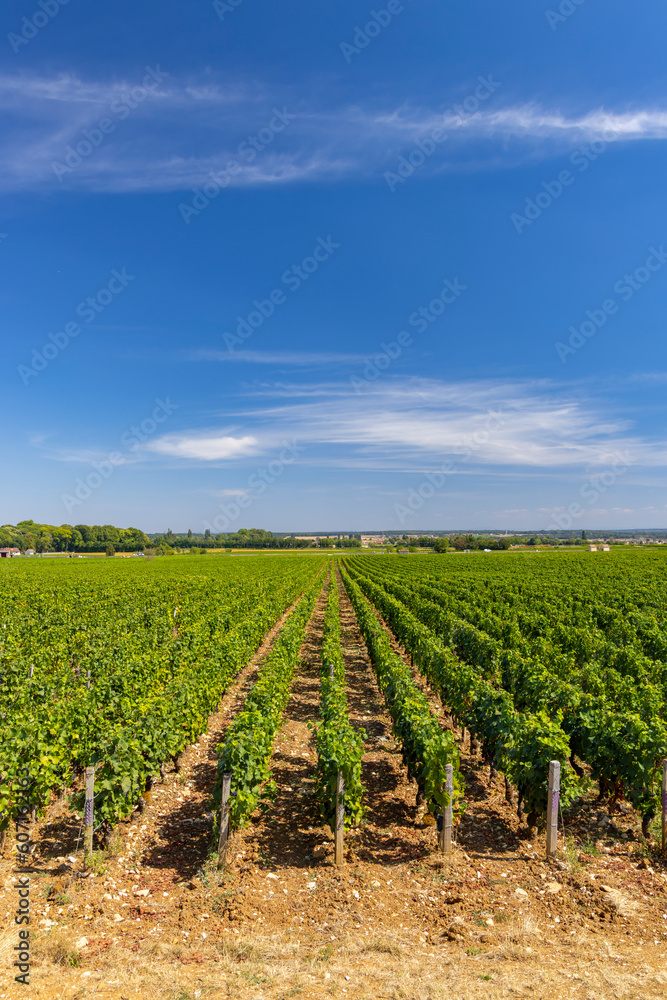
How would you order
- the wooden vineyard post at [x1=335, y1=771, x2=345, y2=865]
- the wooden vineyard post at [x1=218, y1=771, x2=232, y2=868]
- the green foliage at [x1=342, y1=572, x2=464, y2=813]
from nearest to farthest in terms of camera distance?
1. the wooden vineyard post at [x1=218, y1=771, x2=232, y2=868]
2. the wooden vineyard post at [x1=335, y1=771, x2=345, y2=865]
3. the green foliage at [x1=342, y1=572, x2=464, y2=813]

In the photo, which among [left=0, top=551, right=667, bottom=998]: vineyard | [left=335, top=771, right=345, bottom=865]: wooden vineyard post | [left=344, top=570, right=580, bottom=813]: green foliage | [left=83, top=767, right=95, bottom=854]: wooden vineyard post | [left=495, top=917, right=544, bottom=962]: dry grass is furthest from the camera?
[left=344, top=570, right=580, bottom=813]: green foliage

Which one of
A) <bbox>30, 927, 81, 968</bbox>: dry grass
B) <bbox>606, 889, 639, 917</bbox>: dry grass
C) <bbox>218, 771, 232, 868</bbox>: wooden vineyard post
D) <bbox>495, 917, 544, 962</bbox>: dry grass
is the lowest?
<bbox>606, 889, 639, 917</bbox>: dry grass

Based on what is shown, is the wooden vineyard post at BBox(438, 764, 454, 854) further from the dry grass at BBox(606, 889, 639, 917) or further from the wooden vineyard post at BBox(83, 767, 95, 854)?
the wooden vineyard post at BBox(83, 767, 95, 854)

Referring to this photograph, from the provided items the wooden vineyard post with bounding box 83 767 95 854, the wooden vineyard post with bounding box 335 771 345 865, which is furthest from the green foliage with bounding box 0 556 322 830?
the wooden vineyard post with bounding box 335 771 345 865

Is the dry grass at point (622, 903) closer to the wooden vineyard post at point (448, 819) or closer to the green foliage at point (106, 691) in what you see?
the wooden vineyard post at point (448, 819)

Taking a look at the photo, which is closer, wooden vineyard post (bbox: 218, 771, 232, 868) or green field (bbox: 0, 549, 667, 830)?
wooden vineyard post (bbox: 218, 771, 232, 868)

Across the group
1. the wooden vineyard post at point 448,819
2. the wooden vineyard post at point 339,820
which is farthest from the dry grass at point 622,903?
the wooden vineyard post at point 339,820

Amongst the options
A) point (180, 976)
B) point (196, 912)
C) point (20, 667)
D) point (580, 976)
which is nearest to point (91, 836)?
point (196, 912)

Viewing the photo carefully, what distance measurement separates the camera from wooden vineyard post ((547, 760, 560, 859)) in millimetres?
7332

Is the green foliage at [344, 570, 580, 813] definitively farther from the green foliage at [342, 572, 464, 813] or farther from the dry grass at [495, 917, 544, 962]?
the dry grass at [495, 917, 544, 962]

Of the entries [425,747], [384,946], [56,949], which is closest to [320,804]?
[425,747]

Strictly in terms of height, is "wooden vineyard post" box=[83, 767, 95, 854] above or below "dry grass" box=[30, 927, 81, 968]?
above

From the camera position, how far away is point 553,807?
7.37 m

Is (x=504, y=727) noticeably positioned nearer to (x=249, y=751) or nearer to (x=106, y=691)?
(x=249, y=751)
